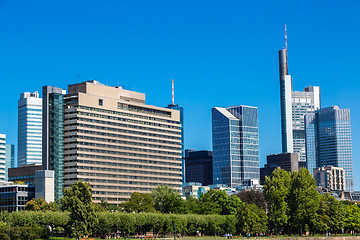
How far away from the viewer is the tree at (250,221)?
635ft

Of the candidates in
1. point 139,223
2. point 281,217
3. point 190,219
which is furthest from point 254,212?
point 139,223

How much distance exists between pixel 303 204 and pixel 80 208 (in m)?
77.3

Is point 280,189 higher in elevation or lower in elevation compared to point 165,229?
higher

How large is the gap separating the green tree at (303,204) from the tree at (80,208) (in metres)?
71.8

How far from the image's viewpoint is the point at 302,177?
19725cm

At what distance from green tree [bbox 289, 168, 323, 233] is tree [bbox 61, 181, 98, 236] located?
236 ft

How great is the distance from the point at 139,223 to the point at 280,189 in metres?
47.9

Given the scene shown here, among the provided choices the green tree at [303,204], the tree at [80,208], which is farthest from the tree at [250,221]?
the tree at [80,208]

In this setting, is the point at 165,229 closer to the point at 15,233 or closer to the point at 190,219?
the point at 190,219

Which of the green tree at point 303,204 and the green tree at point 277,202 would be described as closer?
the green tree at point 303,204

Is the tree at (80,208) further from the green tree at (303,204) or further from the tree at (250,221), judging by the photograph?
the green tree at (303,204)

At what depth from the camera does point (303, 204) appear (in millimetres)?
194750

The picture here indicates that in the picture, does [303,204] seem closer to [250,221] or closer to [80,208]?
[250,221]

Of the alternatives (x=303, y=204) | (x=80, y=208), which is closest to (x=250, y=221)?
(x=303, y=204)
